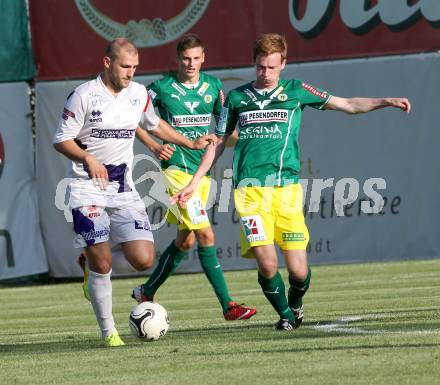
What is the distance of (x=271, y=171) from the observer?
8867mm

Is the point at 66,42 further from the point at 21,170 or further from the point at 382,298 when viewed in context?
the point at 382,298

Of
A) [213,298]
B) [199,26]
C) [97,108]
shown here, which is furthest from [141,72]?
[97,108]

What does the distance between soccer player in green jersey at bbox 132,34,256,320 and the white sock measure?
6.95ft

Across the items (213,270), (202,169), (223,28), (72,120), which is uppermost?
(72,120)

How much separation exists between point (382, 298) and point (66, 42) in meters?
8.27

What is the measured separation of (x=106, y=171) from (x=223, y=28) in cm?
926

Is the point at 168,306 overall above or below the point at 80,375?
below

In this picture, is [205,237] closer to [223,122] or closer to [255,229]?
[223,122]

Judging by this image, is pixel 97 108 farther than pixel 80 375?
Yes

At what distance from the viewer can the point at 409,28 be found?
1619 centimetres

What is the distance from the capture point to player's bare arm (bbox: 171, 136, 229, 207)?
862 cm

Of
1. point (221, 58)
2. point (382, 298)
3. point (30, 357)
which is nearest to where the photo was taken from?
point (30, 357)

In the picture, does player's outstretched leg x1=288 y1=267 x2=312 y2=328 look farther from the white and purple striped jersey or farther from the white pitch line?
the white and purple striped jersey

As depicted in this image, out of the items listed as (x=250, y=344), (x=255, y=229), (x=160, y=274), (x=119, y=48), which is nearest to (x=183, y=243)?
(x=160, y=274)
